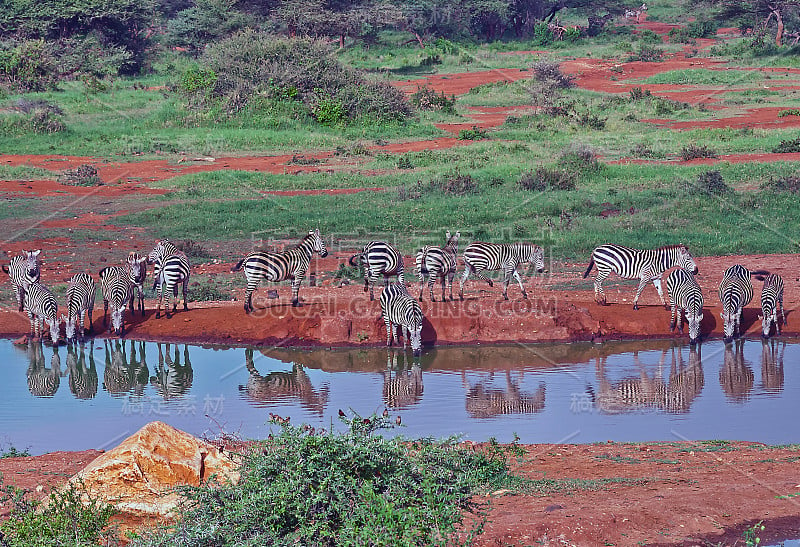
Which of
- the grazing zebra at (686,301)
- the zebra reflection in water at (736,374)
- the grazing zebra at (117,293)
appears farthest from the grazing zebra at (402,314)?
the zebra reflection in water at (736,374)

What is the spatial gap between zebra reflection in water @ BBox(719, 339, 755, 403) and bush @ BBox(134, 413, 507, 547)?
6.63 m

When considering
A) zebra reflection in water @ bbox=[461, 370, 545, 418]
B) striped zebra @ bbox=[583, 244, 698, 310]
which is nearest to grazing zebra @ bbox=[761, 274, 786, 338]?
striped zebra @ bbox=[583, 244, 698, 310]

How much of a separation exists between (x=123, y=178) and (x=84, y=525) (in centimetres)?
2232

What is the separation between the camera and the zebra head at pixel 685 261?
51.6ft

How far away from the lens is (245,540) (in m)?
6.34

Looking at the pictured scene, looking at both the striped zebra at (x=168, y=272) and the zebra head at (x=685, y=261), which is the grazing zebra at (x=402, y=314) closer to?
the striped zebra at (x=168, y=272)

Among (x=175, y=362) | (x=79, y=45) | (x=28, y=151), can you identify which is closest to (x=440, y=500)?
(x=175, y=362)

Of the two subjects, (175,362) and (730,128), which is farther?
(730,128)

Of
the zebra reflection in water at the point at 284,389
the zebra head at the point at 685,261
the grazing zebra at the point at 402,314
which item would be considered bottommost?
the zebra reflection in water at the point at 284,389

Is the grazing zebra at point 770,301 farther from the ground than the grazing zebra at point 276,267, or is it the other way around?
the grazing zebra at point 276,267

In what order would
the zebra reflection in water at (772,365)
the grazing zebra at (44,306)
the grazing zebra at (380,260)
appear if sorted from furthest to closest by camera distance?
1. the grazing zebra at (380,260)
2. the grazing zebra at (44,306)
3. the zebra reflection in water at (772,365)

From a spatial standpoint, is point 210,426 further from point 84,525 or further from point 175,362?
point 84,525

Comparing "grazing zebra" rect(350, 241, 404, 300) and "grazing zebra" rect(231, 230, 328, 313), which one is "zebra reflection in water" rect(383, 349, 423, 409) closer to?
"grazing zebra" rect(350, 241, 404, 300)

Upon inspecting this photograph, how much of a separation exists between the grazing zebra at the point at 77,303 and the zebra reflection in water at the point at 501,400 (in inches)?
231
